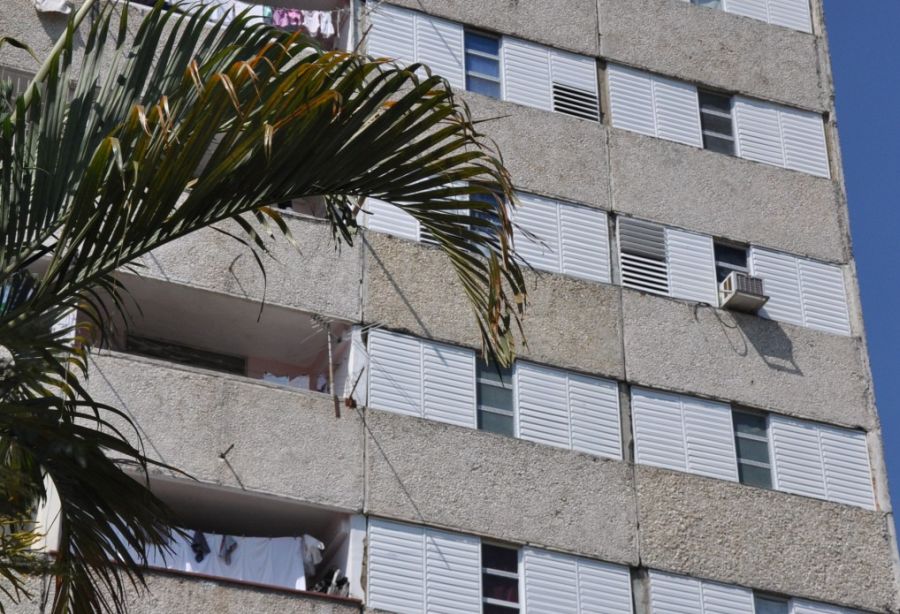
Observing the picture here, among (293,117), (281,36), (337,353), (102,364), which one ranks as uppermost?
(337,353)

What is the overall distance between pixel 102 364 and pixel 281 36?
12528mm

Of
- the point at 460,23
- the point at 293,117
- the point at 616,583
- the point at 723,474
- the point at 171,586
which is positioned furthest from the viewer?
the point at 460,23

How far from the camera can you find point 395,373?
72.9 feet

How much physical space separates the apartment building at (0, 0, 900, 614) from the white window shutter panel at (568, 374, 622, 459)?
3 centimetres

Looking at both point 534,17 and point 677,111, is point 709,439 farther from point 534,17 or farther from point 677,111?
point 534,17

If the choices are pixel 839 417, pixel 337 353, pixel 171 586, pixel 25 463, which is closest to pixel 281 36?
pixel 25 463

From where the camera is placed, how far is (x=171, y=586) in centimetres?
1945

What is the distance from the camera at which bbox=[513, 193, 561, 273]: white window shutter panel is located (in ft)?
79.4

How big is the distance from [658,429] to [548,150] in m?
4.23

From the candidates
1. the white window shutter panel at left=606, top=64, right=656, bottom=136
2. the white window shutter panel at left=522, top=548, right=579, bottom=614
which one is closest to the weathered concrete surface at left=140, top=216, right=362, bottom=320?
the white window shutter panel at left=522, top=548, right=579, bottom=614

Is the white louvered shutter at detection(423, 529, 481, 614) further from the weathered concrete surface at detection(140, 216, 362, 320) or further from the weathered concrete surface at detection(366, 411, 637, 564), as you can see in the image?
the weathered concrete surface at detection(140, 216, 362, 320)

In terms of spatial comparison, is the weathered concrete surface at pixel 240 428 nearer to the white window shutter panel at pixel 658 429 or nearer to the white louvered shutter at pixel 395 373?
the white louvered shutter at pixel 395 373

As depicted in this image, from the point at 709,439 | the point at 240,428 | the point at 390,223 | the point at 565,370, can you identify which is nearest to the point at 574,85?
the point at 390,223

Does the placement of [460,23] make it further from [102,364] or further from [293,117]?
[293,117]
